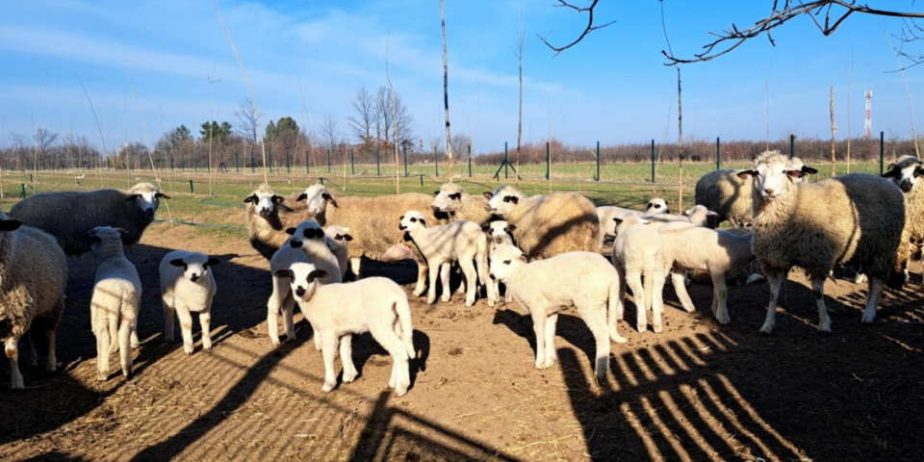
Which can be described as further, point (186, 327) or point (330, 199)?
point (330, 199)

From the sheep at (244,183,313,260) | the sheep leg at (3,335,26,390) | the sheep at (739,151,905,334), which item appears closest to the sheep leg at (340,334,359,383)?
the sheep leg at (3,335,26,390)

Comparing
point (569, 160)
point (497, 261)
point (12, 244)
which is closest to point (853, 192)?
point (497, 261)

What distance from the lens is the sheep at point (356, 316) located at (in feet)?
19.4

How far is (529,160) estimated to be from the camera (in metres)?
58.2

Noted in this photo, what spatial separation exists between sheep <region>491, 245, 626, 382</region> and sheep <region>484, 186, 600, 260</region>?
2612 millimetres

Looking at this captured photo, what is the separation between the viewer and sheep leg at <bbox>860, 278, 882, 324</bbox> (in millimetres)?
7484

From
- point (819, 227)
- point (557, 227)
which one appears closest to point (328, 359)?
point (557, 227)

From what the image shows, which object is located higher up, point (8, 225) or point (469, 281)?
point (8, 225)

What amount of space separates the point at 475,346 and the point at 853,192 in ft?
16.8

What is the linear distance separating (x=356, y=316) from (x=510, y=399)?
1.65 metres

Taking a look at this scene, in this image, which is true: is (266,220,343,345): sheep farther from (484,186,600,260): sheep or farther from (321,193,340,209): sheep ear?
(321,193,340,209): sheep ear

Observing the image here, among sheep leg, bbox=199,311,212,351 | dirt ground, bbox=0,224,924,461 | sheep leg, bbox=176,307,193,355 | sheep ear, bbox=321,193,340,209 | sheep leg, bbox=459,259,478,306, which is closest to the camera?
dirt ground, bbox=0,224,924,461

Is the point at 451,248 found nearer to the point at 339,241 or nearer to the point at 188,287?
the point at 339,241

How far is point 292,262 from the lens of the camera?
25.5 ft
